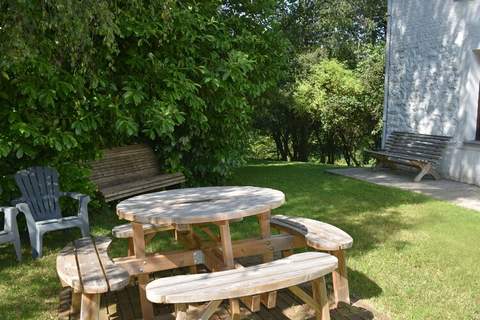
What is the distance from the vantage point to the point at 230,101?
254 inches

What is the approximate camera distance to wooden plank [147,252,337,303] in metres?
2.37

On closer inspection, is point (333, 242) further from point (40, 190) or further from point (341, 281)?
point (40, 190)

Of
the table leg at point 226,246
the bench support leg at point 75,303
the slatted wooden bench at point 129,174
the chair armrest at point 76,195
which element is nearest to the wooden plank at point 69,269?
the bench support leg at point 75,303

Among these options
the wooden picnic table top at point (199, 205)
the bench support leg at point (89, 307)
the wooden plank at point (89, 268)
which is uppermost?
the wooden picnic table top at point (199, 205)

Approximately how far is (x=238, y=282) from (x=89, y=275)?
101cm

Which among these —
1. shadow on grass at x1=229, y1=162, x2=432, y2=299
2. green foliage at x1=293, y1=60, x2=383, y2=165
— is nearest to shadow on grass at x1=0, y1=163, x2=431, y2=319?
shadow on grass at x1=229, y1=162, x2=432, y2=299

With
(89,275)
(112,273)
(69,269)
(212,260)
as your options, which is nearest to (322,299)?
(212,260)

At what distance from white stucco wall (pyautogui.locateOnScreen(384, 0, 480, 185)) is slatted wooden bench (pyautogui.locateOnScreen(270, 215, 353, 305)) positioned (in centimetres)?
575

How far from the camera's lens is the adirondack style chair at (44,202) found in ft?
14.8

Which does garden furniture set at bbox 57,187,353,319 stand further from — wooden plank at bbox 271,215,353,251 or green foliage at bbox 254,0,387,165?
green foliage at bbox 254,0,387,165

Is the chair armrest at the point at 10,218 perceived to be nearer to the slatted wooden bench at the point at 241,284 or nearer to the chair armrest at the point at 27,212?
the chair armrest at the point at 27,212

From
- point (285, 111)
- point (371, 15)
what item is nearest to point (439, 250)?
point (285, 111)

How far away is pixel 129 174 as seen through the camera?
6703 mm

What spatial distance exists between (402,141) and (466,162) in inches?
64.2
